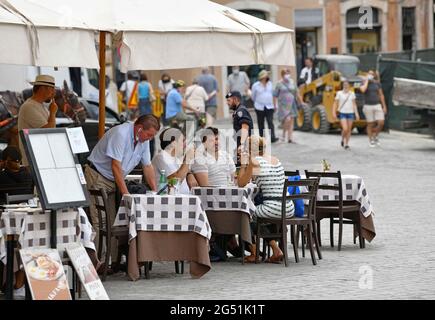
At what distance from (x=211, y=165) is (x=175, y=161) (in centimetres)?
43

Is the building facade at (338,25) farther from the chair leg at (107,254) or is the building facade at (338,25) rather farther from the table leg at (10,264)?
the table leg at (10,264)

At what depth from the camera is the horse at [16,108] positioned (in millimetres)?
17953

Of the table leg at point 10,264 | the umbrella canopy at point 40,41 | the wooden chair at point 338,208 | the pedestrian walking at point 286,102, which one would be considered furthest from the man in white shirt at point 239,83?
the table leg at point 10,264

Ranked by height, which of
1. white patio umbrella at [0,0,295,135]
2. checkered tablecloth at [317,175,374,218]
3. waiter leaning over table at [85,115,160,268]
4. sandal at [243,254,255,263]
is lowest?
sandal at [243,254,255,263]

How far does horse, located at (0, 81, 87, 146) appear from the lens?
58.9 ft

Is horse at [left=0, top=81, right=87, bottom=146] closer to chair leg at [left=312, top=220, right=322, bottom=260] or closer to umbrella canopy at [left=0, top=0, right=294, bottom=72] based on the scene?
umbrella canopy at [left=0, top=0, right=294, bottom=72]

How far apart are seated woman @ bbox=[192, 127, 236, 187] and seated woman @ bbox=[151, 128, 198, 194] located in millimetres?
108

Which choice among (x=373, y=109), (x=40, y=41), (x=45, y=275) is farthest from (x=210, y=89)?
(x=45, y=275)

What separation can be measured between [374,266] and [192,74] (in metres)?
29.9

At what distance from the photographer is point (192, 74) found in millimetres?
42406

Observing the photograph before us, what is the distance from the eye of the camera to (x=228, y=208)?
1313 centimetres

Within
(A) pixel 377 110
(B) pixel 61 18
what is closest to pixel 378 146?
(A) pixel 377 110

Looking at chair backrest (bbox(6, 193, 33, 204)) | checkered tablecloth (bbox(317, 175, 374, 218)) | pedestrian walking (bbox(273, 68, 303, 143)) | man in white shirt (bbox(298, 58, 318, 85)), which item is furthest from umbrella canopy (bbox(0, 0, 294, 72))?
man in white shirt (bbox(298, 58, 318, 85))

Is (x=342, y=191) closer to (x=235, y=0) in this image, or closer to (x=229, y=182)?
(x=229, y=182)
